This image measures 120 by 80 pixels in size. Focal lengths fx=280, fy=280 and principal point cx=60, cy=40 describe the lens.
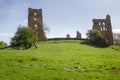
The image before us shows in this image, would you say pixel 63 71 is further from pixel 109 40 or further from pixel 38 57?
pixel 109 40

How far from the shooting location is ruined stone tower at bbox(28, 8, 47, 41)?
9405 centimetres

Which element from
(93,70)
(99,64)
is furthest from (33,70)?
(99,64)

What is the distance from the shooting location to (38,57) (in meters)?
47.3

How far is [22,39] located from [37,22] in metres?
26.9

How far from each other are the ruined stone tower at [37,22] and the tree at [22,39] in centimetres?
2208

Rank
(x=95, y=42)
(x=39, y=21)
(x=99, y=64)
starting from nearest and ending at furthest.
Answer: (x=99, y=64), (x=95, y=42), (x=39, y=21)

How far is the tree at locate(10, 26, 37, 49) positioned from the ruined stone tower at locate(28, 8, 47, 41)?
2208cm

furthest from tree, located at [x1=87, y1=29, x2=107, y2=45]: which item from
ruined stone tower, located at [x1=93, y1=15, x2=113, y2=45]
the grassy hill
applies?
the grassy hill

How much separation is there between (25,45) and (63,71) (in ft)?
109

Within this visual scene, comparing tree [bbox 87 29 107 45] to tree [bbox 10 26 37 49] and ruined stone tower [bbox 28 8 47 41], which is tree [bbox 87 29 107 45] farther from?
tree [bbox 10 26 37 49]

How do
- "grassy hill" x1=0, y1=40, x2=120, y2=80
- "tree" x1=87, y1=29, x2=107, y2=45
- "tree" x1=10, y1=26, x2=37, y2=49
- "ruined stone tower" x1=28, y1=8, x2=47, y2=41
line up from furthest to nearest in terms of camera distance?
"ruined stone tower" x1=28, y1=8, x2=47, y2=41 → "tree" x1=87, y1=29, x2=107, y2=45 → "tree" x1=10, y1=26, x2=37, y2=49 → "grassy hill" x1=0, y1=40, x2=120, y2=80

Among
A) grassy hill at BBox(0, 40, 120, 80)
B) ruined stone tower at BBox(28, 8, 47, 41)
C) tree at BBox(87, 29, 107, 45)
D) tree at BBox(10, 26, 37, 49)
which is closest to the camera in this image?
grassy hill at BBox(0, 40, 120, 80)

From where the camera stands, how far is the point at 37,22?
313 ft

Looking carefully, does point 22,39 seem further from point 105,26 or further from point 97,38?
point 105,26
